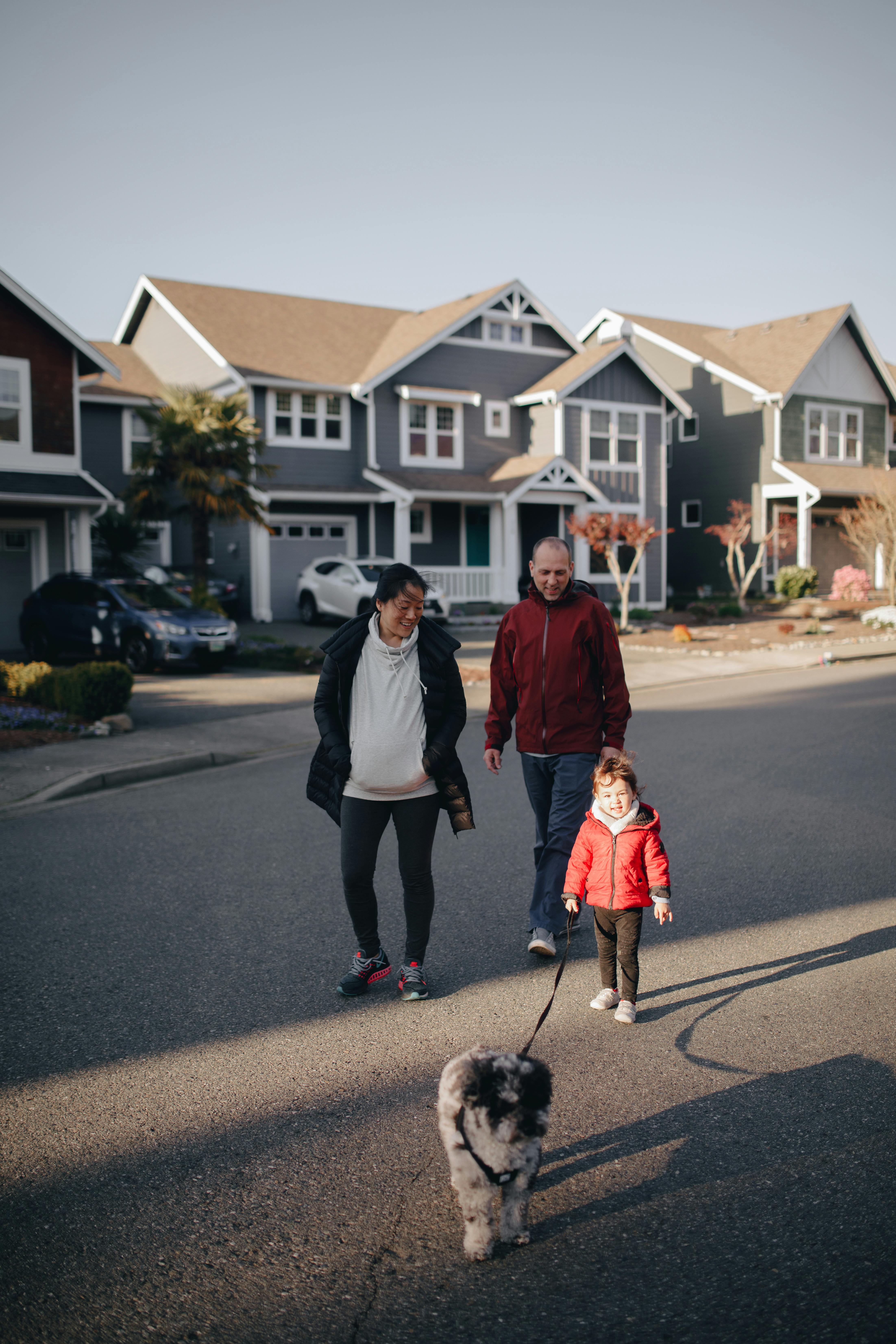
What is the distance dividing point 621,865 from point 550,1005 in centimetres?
96

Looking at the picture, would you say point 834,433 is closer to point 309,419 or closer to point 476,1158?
point 309,419

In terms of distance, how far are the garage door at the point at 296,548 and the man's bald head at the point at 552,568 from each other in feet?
73.2

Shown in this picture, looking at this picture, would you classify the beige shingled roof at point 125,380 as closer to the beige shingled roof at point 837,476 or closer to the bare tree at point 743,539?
the bare tree at point 743,539

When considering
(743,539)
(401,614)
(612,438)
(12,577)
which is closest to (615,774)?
(401,614)

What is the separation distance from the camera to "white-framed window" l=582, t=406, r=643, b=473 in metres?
30.5

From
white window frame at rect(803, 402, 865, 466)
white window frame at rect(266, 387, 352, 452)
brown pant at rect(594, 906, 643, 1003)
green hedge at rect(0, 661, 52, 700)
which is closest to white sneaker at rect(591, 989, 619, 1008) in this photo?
brown pant at rect(594, 906, 643, 1003)

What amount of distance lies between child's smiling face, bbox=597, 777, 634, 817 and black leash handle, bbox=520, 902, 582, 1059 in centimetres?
43

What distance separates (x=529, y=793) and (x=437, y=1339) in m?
2.91

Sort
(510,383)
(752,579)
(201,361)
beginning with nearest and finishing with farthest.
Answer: (201,361)
(510,383)
(752,579)

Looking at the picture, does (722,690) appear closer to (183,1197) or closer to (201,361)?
(183,1197)

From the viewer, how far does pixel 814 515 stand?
36562 millimetres

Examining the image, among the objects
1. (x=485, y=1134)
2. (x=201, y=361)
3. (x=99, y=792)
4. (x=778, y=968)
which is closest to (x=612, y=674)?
(x=778, y=968)

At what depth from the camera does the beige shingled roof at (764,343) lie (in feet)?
113

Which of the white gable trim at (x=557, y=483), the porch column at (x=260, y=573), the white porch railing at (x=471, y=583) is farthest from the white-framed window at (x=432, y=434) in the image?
the porch column at (x=260, y=573)
